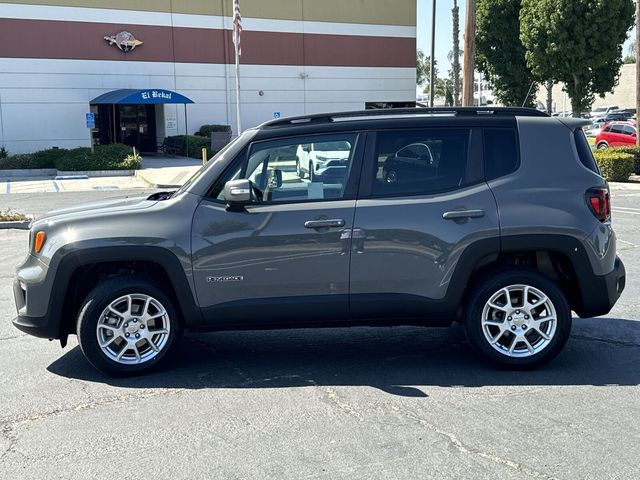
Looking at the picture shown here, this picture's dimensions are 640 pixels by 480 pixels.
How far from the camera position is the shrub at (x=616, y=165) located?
67.5ft

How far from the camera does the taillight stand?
4.97 meters

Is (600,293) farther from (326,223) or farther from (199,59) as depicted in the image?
(199,59)

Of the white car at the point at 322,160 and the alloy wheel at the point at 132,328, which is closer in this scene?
the alloy wheel at the point at 132,328

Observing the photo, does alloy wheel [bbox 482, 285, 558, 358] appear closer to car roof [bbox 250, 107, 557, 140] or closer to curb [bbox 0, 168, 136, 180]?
car roof [bbox 250, 107, 557, 140]

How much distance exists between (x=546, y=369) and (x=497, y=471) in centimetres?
174

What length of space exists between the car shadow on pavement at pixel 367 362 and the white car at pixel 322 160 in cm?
145

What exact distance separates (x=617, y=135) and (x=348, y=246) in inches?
1189

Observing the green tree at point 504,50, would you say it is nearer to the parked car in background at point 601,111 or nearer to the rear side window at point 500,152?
the parked car in background at point 601,111

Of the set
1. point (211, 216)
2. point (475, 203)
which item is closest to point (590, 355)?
point (475, 203)

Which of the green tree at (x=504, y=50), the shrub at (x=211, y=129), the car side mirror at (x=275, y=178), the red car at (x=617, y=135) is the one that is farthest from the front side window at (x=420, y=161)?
the green tree at (x=504, y=50)

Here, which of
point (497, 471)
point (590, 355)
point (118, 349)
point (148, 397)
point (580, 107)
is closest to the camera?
point (497, 471)

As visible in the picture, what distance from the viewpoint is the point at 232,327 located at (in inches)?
198

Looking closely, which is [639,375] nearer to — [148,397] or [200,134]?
[148,397]

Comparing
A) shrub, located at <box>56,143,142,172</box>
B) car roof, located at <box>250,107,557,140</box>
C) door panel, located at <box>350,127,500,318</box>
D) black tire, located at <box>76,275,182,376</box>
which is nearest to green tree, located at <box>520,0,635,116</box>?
shrub, located at <box>56,143,142,172</box>
